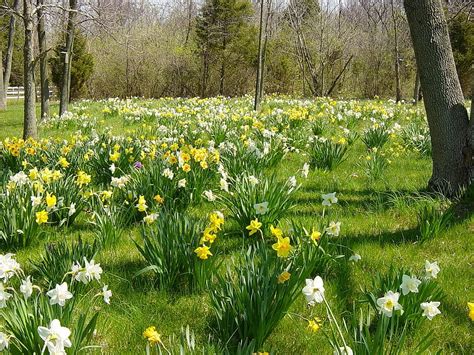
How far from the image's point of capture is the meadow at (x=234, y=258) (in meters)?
1.91

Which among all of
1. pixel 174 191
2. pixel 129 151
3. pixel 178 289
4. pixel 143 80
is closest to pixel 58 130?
pixel 129 151

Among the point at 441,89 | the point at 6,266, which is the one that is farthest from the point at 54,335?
the point at 441,89

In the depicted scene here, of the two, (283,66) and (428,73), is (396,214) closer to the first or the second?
(428,73)

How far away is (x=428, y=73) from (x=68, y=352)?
137 inches

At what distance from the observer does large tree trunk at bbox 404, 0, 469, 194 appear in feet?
12.3

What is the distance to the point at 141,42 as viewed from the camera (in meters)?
26.0

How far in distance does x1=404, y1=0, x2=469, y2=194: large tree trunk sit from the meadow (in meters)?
0.27

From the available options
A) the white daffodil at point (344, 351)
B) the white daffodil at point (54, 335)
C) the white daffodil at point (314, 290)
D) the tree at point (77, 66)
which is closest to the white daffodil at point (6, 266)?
the white daffodil at point (54, 335)

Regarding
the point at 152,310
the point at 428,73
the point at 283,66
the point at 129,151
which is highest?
the point at 283,66

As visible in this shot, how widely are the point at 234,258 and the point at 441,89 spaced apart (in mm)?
2346

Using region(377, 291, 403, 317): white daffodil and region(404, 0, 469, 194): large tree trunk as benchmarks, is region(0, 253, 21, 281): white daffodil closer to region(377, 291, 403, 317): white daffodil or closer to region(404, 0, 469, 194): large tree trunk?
region(377, 291, 403, 317): white daffodil

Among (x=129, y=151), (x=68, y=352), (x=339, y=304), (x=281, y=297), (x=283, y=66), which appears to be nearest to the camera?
(x=68, y=352)

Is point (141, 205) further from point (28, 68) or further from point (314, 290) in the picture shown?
point (28, 68)

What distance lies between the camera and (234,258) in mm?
2951
